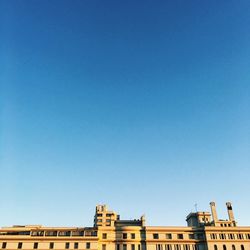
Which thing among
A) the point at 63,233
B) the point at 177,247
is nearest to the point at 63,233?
the point at 63,233

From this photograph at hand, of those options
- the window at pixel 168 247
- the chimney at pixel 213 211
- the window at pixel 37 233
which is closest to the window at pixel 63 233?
the window at pixel 37 233

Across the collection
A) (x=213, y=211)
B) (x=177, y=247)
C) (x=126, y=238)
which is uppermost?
(x=213, y=211)

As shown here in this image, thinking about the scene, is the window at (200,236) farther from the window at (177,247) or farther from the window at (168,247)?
the window at (168,247)

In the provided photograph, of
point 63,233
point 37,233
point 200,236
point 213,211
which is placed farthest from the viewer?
point 213,211

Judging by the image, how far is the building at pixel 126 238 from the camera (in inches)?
2525

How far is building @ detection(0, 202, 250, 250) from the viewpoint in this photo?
6412 cm

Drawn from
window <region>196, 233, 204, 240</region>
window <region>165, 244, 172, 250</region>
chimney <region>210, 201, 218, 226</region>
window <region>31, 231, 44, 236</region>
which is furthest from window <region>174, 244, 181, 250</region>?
window <region>31, 231, 44, 236</region>

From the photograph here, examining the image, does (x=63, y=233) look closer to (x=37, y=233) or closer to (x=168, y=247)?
(x=37, y=233)

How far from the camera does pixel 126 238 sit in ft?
216

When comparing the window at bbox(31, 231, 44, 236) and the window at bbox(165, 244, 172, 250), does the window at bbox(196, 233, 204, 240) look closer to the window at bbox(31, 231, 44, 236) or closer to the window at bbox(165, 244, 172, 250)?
the window at bbox(165, 244, 172, 250)

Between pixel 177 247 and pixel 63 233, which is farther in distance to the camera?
pixel 63 233

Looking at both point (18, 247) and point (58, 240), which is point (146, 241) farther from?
point (18, 247)

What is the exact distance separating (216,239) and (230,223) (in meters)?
12.3

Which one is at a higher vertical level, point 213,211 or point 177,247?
point 213,211
